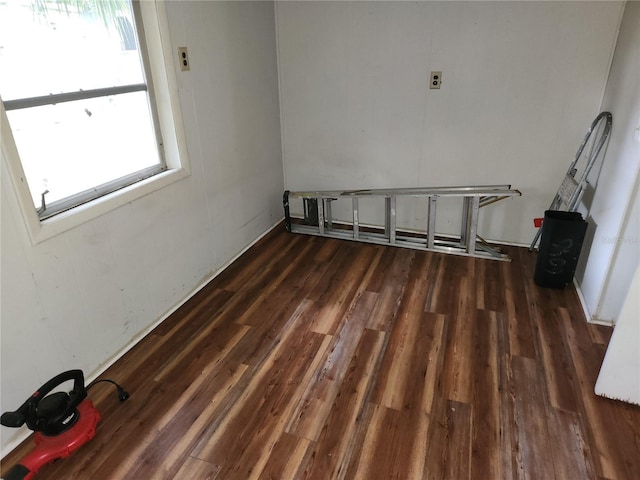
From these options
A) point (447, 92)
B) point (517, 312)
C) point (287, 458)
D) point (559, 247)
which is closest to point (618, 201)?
point (559, 247)

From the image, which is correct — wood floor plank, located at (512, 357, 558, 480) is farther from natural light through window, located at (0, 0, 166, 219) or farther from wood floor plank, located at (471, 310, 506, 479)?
natural light through window, located at (0, 0, 166, 219)

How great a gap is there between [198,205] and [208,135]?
47cm

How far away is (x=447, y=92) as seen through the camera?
10.5 ft

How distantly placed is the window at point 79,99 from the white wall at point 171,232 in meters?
0.17

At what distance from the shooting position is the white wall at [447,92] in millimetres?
2877

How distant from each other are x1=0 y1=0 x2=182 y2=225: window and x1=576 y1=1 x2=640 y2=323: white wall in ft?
8.35

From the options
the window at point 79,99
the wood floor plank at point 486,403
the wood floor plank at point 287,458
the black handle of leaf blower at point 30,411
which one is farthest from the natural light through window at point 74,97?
the wood floor plank at point 486,403

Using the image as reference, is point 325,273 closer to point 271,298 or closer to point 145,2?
point 271,298

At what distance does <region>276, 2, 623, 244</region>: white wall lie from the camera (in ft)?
9.44

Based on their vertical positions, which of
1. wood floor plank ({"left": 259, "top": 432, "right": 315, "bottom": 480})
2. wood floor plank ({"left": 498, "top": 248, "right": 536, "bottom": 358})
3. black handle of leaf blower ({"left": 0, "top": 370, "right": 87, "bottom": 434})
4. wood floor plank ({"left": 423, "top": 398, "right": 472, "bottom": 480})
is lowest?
wood floor plank ({"left": 259, "top": 432, "right": 315, "bottom": 480})

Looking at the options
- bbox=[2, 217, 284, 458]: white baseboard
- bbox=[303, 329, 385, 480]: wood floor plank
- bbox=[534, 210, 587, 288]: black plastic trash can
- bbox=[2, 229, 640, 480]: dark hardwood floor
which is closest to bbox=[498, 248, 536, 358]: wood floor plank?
bbox=[2, 229, 640, 480]: dark hardwood floor

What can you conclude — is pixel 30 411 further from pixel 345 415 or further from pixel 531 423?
pixel 531 423

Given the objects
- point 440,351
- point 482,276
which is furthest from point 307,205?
point 440,351

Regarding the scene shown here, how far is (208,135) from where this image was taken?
2.78 meters
